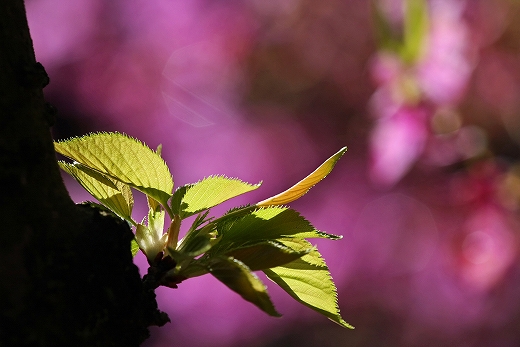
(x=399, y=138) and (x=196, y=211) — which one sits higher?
(x=399, y=138)

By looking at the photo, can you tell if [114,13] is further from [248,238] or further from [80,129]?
[248,238]

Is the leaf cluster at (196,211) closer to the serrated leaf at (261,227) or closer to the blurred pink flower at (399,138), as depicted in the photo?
the serrated leaf at (261,227)

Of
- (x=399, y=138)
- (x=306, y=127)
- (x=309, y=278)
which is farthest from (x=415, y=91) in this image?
(x=309, y=278)

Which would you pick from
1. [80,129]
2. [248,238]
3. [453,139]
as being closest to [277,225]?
[248,238]

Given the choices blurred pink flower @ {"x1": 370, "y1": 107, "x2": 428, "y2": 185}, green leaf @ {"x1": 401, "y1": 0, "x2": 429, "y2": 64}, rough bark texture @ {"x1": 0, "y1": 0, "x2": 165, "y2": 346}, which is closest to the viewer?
rough bark texture @ {"x1": 0, "y1": 0, "x2": 165, "y2": 346}

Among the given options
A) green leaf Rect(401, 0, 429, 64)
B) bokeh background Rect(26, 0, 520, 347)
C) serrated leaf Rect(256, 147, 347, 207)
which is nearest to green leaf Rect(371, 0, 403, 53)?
green leaf Rect(401, 0, 429, 64)

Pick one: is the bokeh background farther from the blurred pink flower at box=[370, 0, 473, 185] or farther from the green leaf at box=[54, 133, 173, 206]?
the green leaf at box=[54, 133, 173, 206]

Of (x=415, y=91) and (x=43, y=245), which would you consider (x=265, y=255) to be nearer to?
(x=43, y=245)
